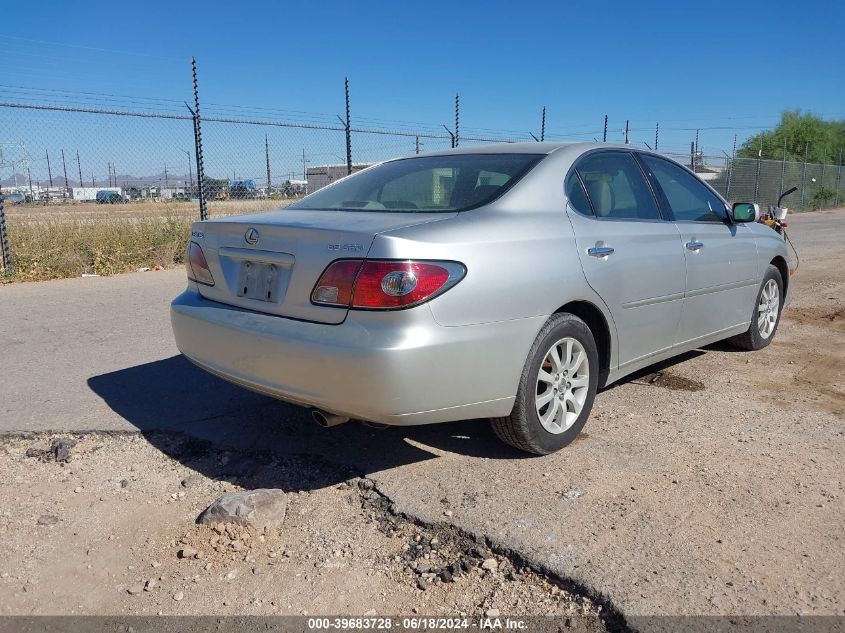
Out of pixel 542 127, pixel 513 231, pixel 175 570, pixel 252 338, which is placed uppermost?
pixel 542 127

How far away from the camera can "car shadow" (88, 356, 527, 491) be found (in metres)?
3.39

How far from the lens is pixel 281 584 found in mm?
2459

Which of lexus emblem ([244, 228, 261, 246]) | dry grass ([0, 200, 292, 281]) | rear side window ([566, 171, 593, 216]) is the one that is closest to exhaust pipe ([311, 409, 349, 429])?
lexus emblem ([244, 228, 261, 246])

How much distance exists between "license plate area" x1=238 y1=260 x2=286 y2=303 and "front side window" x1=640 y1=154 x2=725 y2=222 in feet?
8.12

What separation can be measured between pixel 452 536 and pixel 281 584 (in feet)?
2.22

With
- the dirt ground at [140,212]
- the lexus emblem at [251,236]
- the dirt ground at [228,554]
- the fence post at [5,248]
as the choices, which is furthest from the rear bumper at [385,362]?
the dirt ground at [140,212]

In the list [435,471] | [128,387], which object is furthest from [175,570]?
[128,387]

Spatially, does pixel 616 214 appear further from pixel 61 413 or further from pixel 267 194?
pixel 267 194

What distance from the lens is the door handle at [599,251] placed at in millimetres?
3512

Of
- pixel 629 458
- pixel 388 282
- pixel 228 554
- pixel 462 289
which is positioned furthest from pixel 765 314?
pixel 228 554

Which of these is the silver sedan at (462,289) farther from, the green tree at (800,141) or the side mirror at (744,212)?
the green tree at (800,141)

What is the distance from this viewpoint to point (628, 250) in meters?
3.76

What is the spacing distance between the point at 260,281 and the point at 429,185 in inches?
42.0

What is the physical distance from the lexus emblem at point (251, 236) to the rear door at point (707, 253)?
96.5 inches
